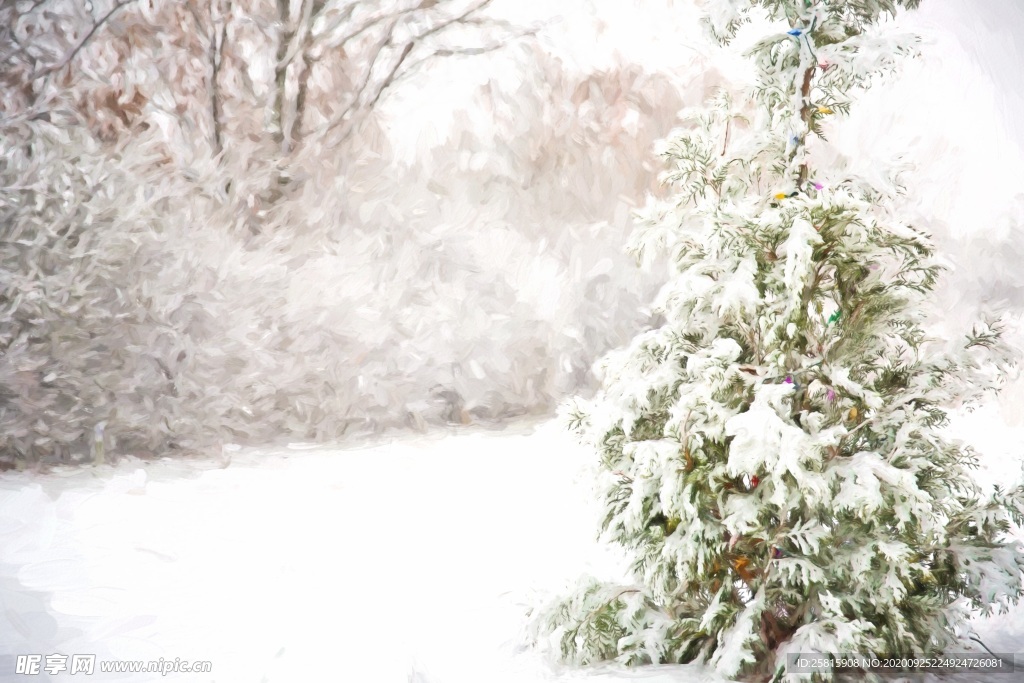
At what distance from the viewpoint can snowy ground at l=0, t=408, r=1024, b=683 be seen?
244 cm

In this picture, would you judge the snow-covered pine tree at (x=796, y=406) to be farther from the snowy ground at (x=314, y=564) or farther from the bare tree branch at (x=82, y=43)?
the bare tree branch at (x=82, y=43)

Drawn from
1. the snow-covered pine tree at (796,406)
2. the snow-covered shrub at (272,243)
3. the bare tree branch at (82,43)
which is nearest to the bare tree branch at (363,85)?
the snow-covered shrub at (272,243)

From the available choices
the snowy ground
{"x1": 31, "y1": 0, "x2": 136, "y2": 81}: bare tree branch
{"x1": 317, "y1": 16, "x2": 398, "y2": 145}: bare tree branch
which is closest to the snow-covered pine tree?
the snowy ground

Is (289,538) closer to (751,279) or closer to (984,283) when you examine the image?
(751,279)

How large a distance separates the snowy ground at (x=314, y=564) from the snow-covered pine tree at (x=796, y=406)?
279mm

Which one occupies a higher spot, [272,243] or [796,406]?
[272,243]

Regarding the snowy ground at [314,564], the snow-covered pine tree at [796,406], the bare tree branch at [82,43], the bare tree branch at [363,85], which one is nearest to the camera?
the snow-covered pine tree at [796,406]

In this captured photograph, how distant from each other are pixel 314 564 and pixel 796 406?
185cm

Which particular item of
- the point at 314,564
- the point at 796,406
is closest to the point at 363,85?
the point at 314,564

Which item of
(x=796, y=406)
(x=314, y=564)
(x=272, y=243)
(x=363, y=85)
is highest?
(x=363, y=85)

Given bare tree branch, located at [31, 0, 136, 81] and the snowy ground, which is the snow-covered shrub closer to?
bare tree branch, located at [31, 0, 136, 81]

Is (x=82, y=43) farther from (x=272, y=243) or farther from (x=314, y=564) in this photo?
(x=314, y=564)

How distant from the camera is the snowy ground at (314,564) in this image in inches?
96.2

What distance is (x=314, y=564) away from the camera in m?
2.91
